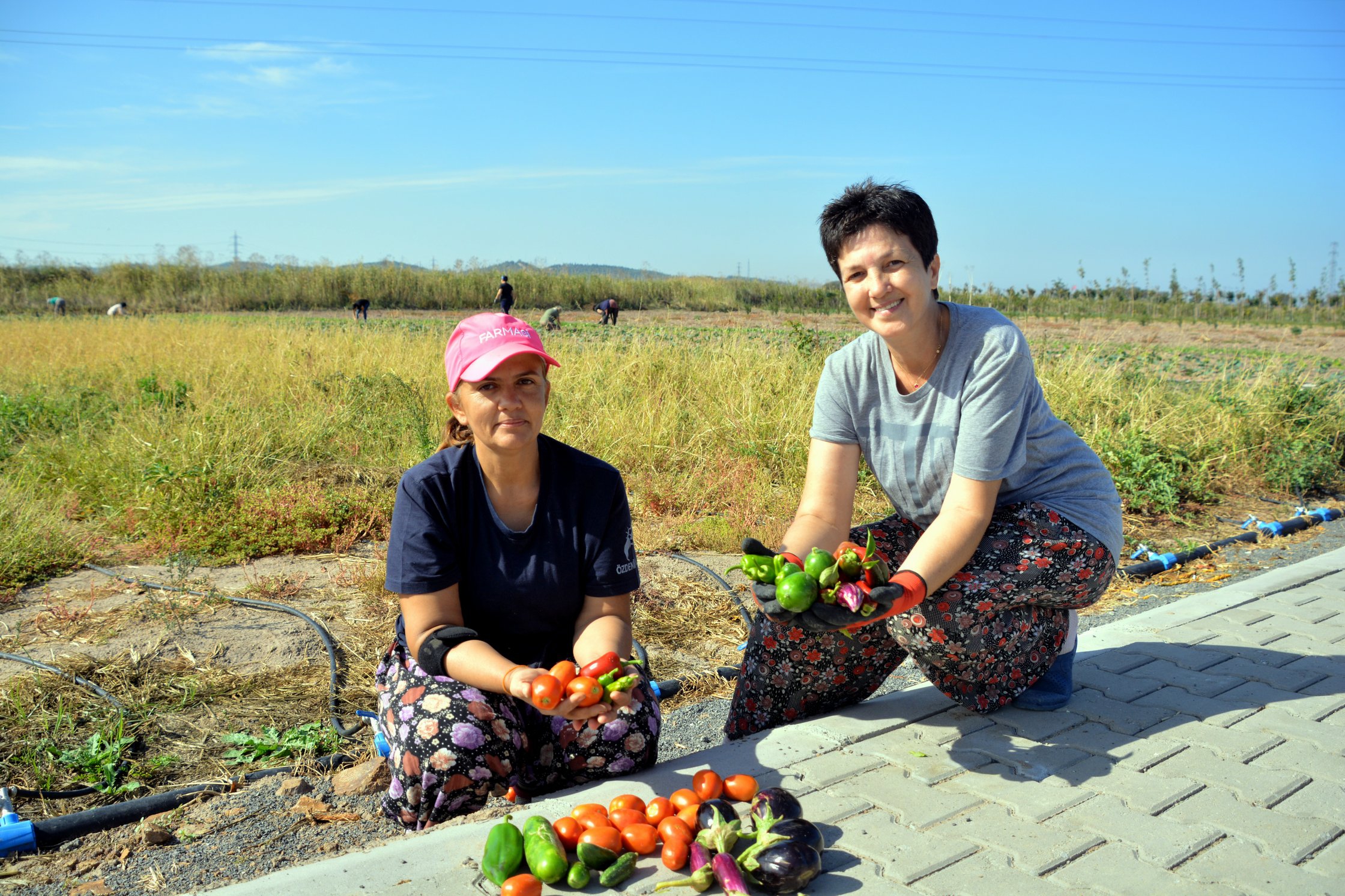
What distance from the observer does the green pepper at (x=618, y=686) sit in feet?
7.57

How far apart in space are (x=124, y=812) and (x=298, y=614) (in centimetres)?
153

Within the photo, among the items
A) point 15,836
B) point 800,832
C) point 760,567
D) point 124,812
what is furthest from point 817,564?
point 15,836

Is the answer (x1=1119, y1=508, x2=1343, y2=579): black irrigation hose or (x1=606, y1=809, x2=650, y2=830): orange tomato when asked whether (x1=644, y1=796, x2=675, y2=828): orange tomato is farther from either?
(x1=1119, y1=508, x2=1343, y2=579): black irrigation hose

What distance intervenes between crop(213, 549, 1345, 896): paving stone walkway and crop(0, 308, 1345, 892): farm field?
1.11 m

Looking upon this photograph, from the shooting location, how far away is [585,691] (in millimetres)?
2234

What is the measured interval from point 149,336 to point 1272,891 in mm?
12998

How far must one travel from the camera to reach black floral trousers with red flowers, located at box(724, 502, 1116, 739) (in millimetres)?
2848

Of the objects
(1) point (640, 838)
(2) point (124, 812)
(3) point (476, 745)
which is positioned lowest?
(2) point (124, 812)

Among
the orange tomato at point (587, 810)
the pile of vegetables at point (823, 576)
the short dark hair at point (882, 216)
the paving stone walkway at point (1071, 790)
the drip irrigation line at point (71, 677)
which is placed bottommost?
the drip irrigation line at point (71, 677)

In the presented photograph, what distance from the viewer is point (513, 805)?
2.52m

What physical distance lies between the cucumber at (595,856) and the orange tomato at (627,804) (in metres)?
0.20

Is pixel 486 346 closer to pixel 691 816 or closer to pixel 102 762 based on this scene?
pixel 691 816

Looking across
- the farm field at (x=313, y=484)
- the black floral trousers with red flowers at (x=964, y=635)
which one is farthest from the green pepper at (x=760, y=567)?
the farm field at (x=313, y=484)

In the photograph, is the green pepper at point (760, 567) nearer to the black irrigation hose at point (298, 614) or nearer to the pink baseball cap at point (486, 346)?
the pink baseball cap at point (486, 346)
